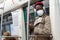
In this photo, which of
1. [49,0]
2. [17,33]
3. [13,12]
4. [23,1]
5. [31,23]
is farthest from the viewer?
[13,12]

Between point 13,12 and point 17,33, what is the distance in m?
0.51

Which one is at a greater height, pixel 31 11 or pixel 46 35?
pixel 31 11

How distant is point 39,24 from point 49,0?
37 centimetres

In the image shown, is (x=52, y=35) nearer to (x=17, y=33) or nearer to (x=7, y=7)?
(x=17, y=33)

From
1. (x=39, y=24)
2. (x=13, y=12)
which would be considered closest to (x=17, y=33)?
(x=13, y=12)

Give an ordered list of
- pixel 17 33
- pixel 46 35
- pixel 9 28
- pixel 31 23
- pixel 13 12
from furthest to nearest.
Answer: pixel 9 28, pixel 13 12, pixel 17 33, pixel 31 23, pixel 46 35

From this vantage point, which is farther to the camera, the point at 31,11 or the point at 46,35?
the point at 31,11

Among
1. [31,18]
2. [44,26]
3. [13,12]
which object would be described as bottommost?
[44,26]

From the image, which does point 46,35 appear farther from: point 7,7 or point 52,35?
point 7,7

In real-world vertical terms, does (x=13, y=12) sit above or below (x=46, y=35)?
above

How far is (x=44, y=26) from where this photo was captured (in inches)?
72.4

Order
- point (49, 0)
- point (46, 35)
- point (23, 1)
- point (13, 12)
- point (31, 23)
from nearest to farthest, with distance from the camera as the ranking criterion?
point (46, 35) → point (49, 0) → point (31, 23) → point (23, 1) → point (13, 12)

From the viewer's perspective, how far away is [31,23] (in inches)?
89.1

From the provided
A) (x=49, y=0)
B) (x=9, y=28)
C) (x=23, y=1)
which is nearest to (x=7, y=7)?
(x=9, y=28)
